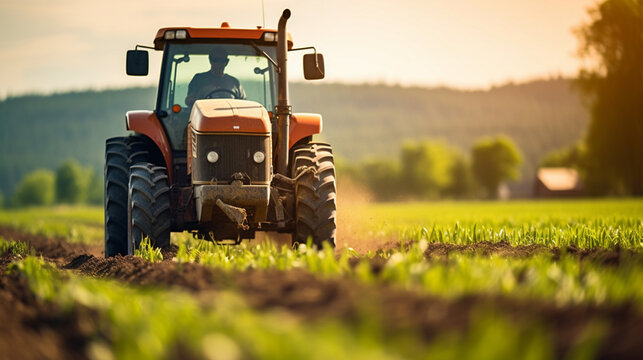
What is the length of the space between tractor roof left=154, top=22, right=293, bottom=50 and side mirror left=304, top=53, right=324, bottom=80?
0.61 m

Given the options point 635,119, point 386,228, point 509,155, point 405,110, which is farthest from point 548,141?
point 386,228

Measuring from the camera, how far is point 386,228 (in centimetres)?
1131

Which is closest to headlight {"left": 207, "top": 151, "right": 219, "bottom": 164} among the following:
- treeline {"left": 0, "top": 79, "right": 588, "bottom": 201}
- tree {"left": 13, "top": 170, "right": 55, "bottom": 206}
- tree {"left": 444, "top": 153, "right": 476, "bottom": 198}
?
tree {"left": 444, "top": 153, "right": 476, "bottom": 198}

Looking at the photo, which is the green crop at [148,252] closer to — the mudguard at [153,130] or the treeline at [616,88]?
the mudguard at [153,130]

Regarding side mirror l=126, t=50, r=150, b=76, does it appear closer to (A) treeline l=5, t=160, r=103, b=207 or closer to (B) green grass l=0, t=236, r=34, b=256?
(B) green grass l=0, t=236, r=34, b=256

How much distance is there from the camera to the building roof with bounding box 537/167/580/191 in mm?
84875

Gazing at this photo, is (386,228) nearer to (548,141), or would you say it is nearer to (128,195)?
(128,195)

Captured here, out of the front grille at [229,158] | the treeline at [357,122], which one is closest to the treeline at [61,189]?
the treeline at [357,122]

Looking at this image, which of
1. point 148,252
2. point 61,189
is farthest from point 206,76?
point 61,189

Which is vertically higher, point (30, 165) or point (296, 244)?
point (296, 244)

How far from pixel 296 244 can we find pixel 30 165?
481 feet

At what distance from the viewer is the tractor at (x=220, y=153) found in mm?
7512

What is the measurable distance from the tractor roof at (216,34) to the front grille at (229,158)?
1507 millimetres

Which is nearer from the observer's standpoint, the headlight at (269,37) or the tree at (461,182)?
the headlight at (269,37)
